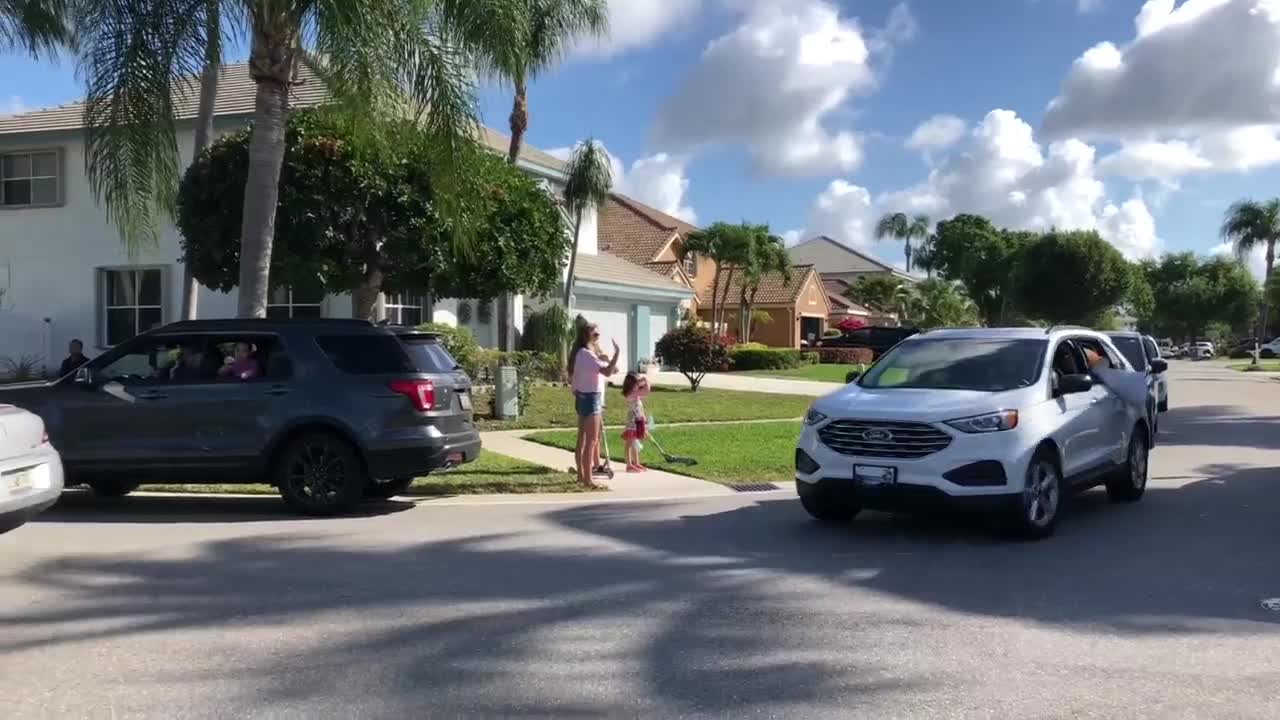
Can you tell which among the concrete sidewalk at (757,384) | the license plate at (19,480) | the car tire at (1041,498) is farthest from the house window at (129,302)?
the car tire at (1041,498)

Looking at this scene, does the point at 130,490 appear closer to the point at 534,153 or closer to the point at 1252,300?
the point at 534,153

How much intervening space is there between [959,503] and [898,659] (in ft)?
9.80

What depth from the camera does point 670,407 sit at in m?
21.9

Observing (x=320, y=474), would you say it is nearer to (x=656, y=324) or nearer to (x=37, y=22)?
(x=37, y=22)

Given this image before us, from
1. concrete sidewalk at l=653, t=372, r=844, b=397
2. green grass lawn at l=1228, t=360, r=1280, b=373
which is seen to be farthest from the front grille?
green grass lawn at l=1228, t=360, r=1280, b=373

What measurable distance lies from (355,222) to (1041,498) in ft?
38.1

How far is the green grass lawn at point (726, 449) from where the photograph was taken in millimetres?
13461

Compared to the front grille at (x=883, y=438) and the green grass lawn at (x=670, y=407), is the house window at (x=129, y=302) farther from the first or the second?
the front grille at (x=883, y=438)

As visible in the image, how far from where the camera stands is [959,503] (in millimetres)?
8477

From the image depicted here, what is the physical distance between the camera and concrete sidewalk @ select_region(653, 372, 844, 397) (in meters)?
28.4

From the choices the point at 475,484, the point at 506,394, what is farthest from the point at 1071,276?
the point at 475,484

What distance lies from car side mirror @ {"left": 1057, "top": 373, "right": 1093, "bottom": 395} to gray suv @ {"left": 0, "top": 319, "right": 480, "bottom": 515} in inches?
215

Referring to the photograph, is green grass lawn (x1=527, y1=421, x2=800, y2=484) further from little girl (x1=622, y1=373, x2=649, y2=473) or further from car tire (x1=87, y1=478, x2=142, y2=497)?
car tire (x1=87, y1=478, x2=142, y2=497)

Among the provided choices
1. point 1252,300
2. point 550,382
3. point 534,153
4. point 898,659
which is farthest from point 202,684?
point 1252,300
